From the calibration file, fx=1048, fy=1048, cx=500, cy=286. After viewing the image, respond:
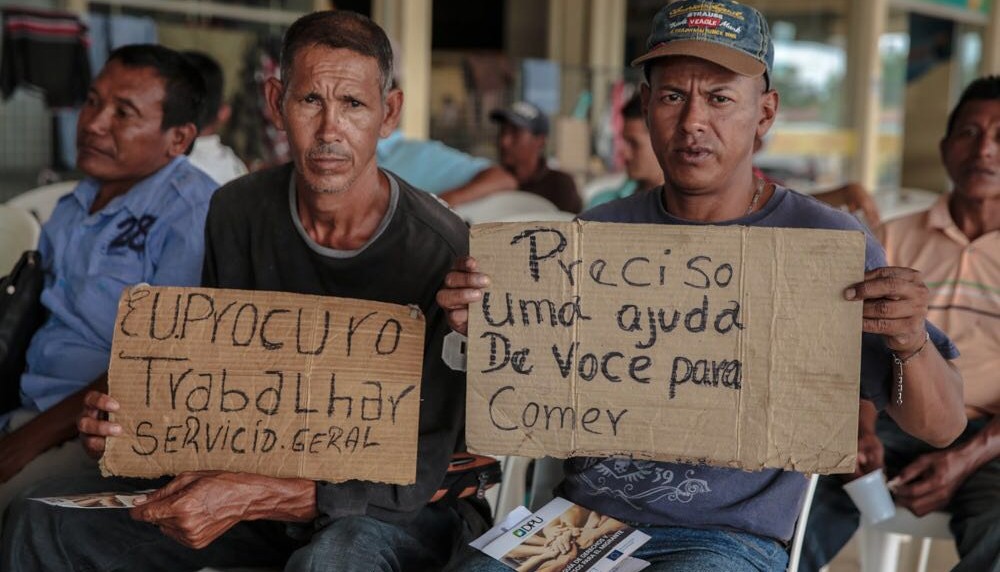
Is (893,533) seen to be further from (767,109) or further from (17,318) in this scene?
(17,318)

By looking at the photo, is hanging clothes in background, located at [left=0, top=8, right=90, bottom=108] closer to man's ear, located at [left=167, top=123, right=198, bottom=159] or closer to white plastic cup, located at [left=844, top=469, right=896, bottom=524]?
man's ear, located at [left=167, top=123, right=198, bottom=159]

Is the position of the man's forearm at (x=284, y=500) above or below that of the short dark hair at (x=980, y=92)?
below

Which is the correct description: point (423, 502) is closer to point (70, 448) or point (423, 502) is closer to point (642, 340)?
point (642, 340)

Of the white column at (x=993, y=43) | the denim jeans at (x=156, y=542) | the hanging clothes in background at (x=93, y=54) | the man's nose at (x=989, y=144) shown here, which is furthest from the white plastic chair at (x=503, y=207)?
→ the white column at (x=993, y=43)

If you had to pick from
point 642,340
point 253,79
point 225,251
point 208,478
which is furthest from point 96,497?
point 253,79

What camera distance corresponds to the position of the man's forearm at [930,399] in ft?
5.34

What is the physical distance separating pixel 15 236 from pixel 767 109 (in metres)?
1.99

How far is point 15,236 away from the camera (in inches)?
110

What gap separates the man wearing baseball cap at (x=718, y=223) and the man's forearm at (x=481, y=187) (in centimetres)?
271

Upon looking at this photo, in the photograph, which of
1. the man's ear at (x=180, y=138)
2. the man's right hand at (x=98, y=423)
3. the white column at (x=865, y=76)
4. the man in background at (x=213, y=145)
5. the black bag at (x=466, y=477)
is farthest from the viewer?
the white column at (x=865, y=76)

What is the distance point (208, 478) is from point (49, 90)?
4578mm

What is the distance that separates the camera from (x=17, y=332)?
8.16ft

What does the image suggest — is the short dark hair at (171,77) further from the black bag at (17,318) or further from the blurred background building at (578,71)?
the blurred background building at (578,71)

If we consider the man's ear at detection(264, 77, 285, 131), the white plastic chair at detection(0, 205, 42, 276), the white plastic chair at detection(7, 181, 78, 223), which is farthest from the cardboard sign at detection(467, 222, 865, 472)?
the white plastic chair at detection(7, 181, 78, 223)
